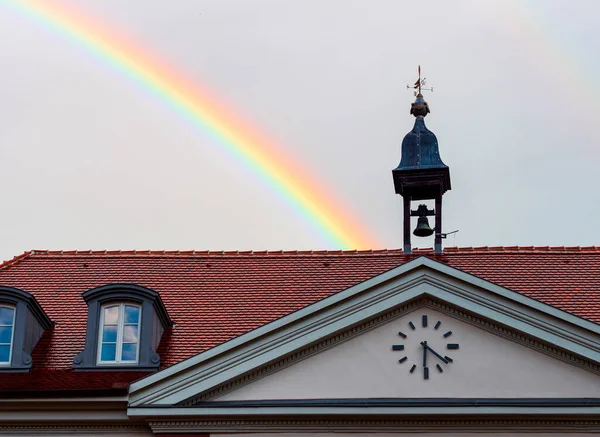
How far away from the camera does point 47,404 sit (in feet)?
70.2

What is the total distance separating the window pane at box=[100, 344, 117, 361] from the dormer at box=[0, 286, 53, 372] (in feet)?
4.71

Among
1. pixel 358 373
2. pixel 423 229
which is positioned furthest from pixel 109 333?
pixel 423 229

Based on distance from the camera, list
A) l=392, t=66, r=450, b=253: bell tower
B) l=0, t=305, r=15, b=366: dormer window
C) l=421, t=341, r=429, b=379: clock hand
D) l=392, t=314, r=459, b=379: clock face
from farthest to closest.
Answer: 1. l=392, t=66, r=450, b=253: bell tower
2. l=0, t=305, r=15, b=366: dormer window
3. l=392, t=314, r=459, b=379: clock face
4. l=421, t=341, r=429, b=379: clock hand

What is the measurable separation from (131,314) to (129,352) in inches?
32.0

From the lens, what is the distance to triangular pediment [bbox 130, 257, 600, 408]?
21062 millimetres

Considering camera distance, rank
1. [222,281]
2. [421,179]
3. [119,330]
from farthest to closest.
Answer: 1. [421,179]
2. [222,281]
3. [119,330]

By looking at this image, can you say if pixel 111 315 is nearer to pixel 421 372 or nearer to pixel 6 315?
pixel 6 315

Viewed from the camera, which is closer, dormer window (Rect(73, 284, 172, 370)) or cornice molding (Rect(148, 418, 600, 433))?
cornice molding (Rect(148, 418, 600, 433))

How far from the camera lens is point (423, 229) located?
2914 cm

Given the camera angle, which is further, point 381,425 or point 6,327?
point 6,327

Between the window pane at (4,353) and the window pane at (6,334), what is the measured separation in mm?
147

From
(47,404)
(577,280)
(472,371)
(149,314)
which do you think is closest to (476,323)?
(472,371)

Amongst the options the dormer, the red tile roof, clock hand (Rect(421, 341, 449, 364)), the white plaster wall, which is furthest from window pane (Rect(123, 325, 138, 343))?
clock hand (Rect(421, 341, 449, 364))

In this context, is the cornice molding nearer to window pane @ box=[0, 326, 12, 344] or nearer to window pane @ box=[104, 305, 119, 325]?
window pane @ box=[104, 305, 119, 325]
